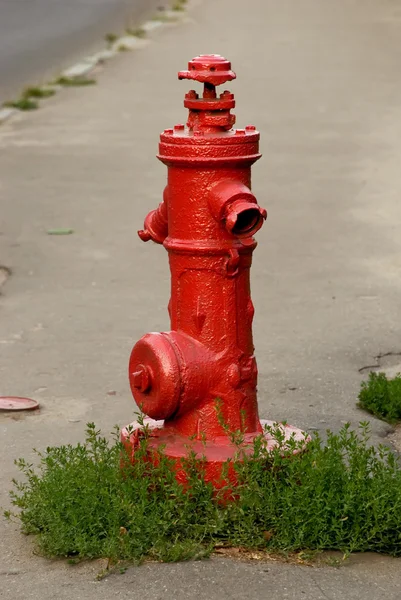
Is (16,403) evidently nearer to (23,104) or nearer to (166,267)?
(166,267)

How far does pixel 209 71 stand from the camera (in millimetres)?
4273

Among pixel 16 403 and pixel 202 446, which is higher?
pixel 202 446

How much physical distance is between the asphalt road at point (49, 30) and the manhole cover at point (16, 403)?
32.7 feet

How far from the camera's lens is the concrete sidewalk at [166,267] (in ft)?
13.1

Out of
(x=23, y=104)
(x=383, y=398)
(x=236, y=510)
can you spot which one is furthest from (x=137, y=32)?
(x=236, y=510)

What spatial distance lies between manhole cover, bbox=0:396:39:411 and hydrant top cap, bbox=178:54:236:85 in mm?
1978

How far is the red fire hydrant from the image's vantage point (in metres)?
4.18

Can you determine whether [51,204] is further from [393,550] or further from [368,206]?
[393,550]

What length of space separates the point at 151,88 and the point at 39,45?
577cm

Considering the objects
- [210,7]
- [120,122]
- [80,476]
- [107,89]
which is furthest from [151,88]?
[80,476]

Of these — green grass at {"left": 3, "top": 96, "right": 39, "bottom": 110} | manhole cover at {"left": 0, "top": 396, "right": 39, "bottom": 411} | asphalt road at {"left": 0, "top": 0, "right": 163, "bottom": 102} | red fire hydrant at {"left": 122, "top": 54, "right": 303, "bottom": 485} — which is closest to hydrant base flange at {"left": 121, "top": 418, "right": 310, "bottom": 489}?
red fire hydrant at {"left": 122, "top": 54, "right": 303, "bottom": 485}

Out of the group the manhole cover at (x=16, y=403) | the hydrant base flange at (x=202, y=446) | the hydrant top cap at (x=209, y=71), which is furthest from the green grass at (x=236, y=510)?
the manhole cover at (x=16, y=403)

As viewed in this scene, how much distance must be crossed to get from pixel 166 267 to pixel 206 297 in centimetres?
385

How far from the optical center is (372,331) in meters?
6.69
